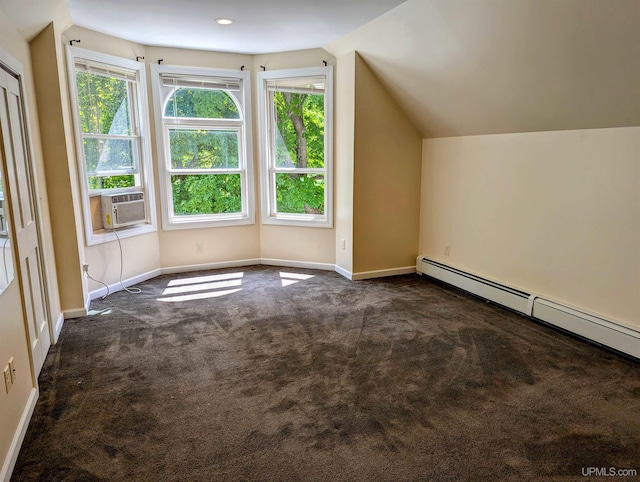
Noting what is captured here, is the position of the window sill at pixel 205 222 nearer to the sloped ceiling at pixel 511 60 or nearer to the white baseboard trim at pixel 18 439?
the sloped ceiling at pixel 511 60

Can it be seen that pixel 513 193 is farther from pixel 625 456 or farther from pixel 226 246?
pixel 226 246

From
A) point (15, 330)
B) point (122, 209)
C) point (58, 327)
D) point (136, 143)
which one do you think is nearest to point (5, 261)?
point (15, 330)

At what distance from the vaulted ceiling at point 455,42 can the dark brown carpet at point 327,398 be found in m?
1.69

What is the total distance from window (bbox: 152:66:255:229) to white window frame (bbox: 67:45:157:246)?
0.15 metres

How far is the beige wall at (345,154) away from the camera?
4410mm

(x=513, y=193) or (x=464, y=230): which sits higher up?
(x=513, y=193)

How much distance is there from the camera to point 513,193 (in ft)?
12.2

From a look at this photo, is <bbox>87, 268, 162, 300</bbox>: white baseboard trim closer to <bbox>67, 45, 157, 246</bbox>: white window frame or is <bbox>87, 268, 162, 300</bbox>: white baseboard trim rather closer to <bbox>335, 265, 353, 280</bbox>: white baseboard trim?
<bbox>67, 45, 157, 246</bbox>: white window frame

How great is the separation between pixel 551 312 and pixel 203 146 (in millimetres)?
3883

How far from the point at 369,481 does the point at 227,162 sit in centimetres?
401

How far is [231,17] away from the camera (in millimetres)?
3559

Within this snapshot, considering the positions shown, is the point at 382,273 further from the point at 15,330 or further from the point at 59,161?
the point at 15,330

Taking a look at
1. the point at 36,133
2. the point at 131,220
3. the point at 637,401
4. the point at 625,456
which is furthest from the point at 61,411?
the point at 637,401

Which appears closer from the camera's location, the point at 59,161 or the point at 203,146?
the point at 59,161
